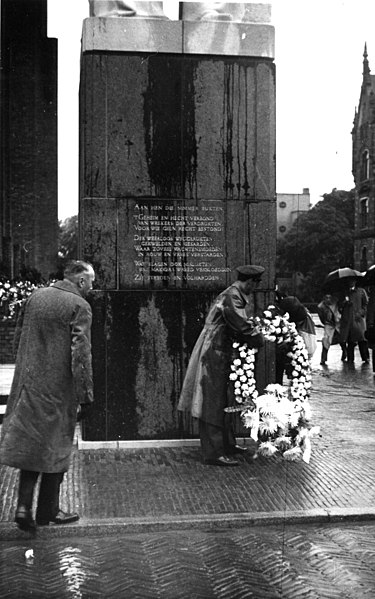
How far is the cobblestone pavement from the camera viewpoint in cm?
475

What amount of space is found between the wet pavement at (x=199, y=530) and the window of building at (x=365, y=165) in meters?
59.7

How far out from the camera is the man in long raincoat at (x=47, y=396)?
230 inches

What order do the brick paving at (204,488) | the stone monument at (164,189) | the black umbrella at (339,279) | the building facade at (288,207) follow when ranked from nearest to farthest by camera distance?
the brick paving at (204,488) < the stone monument at (164,189) < the black umbrella at (339,279) < the building facade at (288,207)

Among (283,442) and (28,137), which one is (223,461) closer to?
(283,442)

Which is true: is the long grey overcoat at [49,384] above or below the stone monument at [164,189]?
below

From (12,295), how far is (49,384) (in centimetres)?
1004

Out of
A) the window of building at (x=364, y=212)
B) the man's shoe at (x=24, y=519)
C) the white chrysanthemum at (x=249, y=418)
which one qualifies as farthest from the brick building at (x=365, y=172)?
the man's shoe at (x=24, y=519)

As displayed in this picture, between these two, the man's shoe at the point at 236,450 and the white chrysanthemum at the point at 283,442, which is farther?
the man's shoe at the point at 236,450

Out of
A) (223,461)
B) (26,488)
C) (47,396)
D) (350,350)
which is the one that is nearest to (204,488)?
(223,461)

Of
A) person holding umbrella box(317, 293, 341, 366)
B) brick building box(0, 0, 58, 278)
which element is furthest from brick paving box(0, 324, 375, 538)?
brick building box(0, 0, 58, 278)

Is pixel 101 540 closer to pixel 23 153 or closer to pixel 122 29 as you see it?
pixel 122 29

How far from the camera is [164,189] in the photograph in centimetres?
895

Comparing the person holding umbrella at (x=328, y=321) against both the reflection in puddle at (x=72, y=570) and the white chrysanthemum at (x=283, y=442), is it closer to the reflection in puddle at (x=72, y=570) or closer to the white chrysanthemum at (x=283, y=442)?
the white chrysanthemum at (x=283, y=442)

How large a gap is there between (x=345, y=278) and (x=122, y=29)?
1079cm
